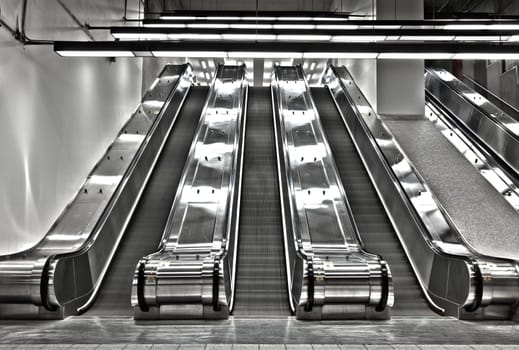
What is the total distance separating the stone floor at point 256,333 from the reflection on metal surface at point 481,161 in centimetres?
442

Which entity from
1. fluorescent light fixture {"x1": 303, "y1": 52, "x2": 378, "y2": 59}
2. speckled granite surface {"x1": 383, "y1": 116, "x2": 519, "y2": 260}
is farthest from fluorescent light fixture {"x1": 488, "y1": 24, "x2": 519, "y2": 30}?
fluorescent light fixture {"x1": 303, "y1": 52, "x2": 378, "y2": 59}

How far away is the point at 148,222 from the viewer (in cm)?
905

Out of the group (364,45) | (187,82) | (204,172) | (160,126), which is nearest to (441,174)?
(364,45)

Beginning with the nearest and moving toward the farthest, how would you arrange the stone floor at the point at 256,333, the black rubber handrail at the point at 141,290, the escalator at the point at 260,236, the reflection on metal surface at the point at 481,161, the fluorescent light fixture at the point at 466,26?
the stone floor at the point at 256,333
the black rubber handrail at the point at 141,290
the escalator at the point at 260,236
the reflection on metal surface at the point at 481,161
the fluorescent light fixture at the point at 466,26

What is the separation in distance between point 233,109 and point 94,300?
7.02 metres

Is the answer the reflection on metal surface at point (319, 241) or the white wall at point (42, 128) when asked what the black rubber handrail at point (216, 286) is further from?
the white wall at point (42, 128)

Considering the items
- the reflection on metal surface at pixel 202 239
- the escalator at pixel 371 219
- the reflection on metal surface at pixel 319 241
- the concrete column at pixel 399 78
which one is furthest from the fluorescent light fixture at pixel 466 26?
the reflection on metal surface at pixel 202 239

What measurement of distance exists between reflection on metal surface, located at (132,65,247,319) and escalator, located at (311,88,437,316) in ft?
6.77

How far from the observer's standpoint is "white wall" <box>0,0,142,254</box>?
7.22 metres

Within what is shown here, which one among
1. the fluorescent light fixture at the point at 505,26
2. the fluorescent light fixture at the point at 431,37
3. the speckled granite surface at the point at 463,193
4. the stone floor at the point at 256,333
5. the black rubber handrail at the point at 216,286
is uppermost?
the fluorescent light fixture at the point at 505,26

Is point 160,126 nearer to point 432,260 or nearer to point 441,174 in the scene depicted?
point 441,174

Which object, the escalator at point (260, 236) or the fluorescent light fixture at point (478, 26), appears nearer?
the escalator at point (260, 236)

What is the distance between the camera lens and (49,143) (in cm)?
861

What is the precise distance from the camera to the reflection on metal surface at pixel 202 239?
6.27 metres
